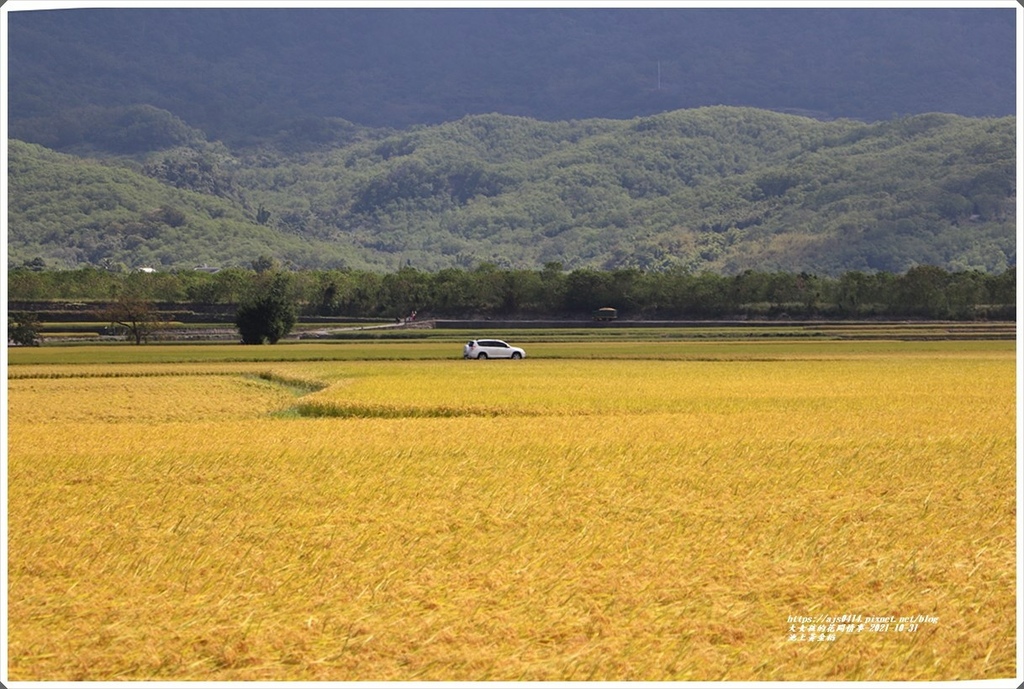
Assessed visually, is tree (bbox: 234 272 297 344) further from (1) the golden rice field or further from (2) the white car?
(1) the golden rice field

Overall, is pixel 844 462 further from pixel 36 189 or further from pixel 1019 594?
pixel 36 189

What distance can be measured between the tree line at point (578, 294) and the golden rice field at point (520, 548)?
224 ft

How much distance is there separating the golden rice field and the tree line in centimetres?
6839

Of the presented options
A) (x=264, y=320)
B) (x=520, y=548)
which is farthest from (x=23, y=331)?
(x=520, y=548)

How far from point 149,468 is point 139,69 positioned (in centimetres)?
11734

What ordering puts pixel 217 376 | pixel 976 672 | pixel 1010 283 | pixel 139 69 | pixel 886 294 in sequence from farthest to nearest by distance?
pixel 139 69, pixel 886 294, pixel 1010 283, pixel 217 376, pixel 976 672

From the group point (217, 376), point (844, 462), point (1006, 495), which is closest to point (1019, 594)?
point (1006, 495)

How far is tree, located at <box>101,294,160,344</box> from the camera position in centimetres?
7238

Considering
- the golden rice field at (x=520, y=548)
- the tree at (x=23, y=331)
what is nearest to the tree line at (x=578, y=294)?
the tree at (x=23, y=331)

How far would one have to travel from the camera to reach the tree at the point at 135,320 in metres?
72.4

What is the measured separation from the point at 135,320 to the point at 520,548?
210 feet

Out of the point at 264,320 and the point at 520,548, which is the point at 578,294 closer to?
the point at 264,320

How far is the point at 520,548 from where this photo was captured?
483 inches

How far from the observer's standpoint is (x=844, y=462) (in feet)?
59.6
